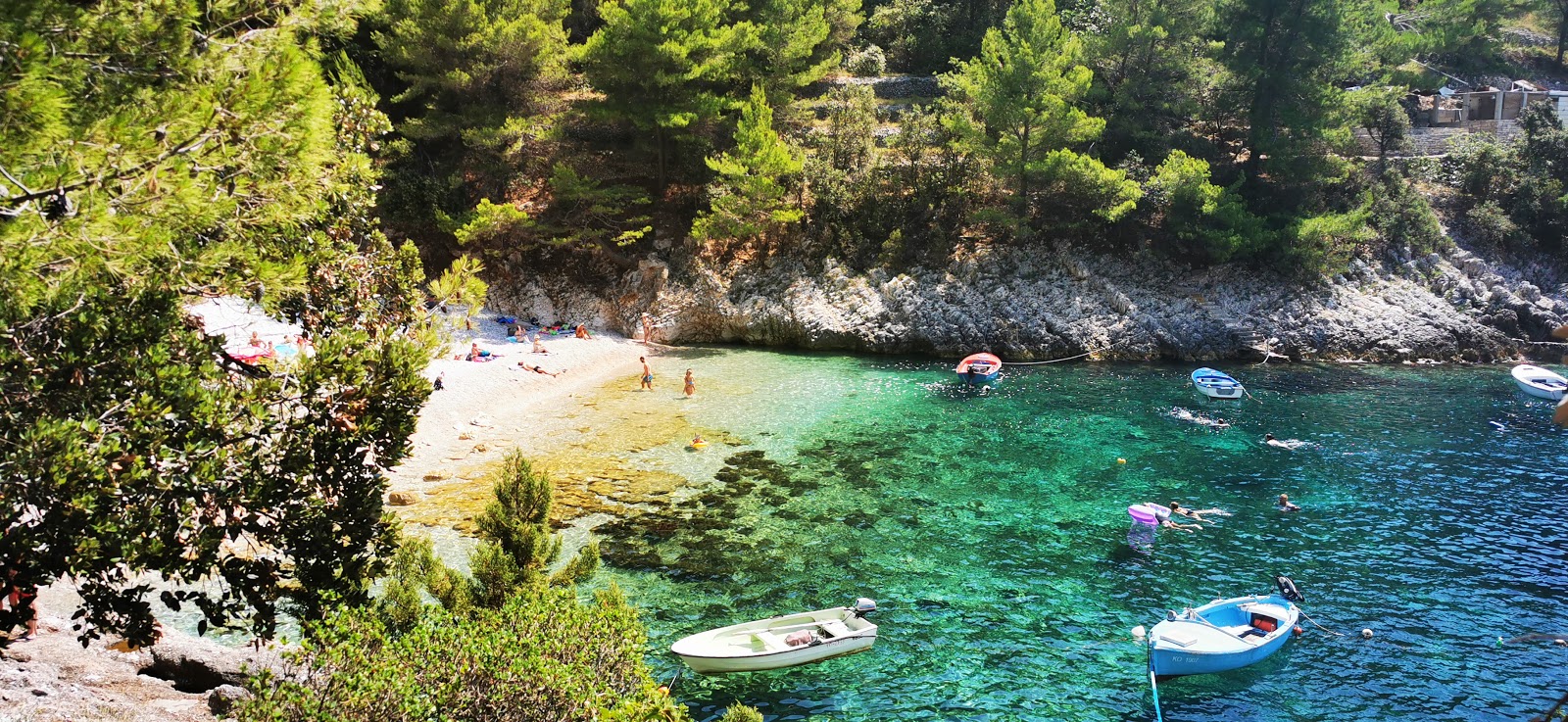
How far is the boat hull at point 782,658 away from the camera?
45.9 ft

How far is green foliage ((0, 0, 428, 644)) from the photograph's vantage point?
696 cm

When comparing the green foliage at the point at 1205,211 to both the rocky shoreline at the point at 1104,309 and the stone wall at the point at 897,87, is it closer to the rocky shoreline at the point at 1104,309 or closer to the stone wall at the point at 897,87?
→ the rocky shoreline at the point at 1104,309

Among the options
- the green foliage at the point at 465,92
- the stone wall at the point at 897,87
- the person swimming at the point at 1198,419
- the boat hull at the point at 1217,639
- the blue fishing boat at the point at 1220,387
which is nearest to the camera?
the boat hull at the point at 1217,639

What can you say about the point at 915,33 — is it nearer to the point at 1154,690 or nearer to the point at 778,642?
the point at 778,642

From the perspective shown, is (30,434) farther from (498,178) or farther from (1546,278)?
(1546,278)

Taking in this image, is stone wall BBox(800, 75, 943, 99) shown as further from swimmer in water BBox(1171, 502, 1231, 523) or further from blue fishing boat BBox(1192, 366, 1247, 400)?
swimmer in water BBox(1171, 502, 1231, 523)

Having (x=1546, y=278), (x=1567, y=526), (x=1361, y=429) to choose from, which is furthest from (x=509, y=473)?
(x=1546, y=278)

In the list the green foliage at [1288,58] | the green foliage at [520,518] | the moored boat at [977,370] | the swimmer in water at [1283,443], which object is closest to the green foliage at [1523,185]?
the green foliage at [1288,58]

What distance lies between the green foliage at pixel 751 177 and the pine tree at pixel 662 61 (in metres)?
2.25

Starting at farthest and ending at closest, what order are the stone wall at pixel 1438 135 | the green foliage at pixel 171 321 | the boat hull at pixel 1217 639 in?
1. the stone wall at pixel 1438 135
2. the boat hull at pixel 1217 639
3. the green foliage at pixel 171 321

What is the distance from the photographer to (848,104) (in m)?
42.1

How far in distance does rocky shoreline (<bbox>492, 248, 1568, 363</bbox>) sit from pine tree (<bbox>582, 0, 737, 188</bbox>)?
7265mm

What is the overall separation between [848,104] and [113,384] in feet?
123

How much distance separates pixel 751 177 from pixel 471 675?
30.4m
